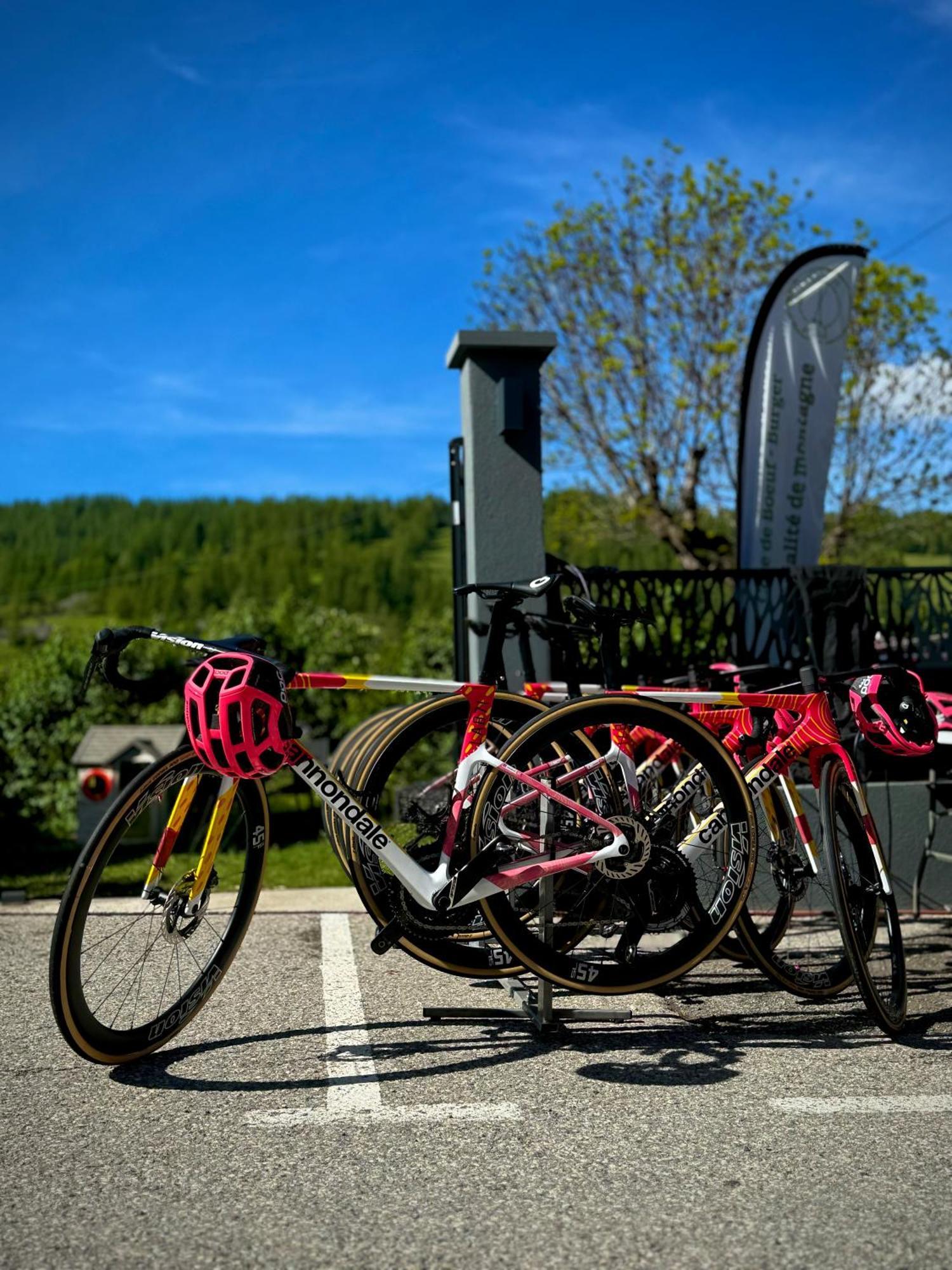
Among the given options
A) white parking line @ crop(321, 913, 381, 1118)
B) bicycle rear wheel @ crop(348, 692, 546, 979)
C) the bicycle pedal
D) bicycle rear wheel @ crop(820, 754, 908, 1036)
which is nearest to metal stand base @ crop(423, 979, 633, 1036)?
bicycle rear wheel @ crop(348, 692, 546, 979)

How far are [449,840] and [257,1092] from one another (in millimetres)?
905

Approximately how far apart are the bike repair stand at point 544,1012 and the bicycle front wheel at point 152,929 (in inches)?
30.4

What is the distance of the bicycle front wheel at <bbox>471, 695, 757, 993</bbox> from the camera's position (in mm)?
3793

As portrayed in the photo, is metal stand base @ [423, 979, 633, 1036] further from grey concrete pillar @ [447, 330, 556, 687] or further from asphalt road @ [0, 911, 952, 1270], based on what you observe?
grey concrete pillar @ [447, 330, 556, 687]

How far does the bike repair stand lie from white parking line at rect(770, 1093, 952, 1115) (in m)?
0.76

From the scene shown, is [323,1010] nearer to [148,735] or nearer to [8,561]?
[148,735]

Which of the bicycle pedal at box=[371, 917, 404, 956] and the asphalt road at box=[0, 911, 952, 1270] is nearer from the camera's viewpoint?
the asphalt road at box=[0, 911, 952, 1270]

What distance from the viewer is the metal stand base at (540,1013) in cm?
395

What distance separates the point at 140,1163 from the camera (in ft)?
9.45

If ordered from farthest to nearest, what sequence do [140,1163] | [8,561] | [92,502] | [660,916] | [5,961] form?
[92,502]
[8,561]
[5,961]
[660,916]
[140,1163]

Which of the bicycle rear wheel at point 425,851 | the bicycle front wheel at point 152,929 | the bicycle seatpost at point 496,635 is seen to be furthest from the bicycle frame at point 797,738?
the bicycle front wheel at point 152,929

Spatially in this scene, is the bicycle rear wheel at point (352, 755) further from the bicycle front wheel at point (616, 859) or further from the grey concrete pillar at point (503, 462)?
the grey concrete pillar at point (503, 462)

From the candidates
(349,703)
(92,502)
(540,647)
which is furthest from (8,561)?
(540,647)

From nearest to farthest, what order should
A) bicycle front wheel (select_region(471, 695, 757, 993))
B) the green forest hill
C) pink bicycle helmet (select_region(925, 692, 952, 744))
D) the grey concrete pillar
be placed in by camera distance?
bicycle front wheel (select_region(471, 695, 757, 993)) < pink bicycle helmet (select_region(925, 692, 952, 744)) < the grey concrete pillar < the green forest hill
